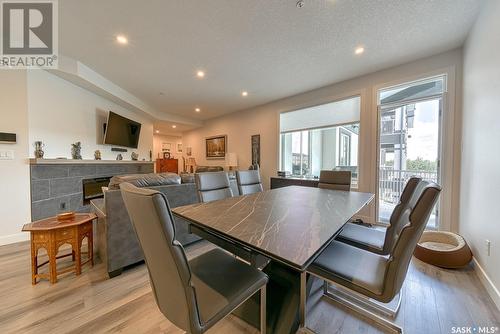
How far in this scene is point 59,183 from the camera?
3.13 metres

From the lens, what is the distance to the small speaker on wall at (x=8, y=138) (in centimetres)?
251

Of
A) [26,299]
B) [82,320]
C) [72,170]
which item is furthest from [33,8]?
[82,320]

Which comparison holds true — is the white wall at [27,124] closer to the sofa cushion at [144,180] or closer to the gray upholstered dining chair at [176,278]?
the sofa cushion at [144,180]

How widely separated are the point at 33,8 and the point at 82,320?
10.1 feet

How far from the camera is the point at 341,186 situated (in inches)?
103

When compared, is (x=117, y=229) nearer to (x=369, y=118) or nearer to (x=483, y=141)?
(x=483, y=141)

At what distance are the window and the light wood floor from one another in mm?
2112

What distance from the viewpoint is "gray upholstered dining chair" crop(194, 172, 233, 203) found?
1.91 metres

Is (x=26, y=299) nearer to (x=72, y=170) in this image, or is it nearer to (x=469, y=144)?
(x=72, y=170)

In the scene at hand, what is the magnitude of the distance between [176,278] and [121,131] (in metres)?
4.69

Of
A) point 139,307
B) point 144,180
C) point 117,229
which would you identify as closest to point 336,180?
point 144,180

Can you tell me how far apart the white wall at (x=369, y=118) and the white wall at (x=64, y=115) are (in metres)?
3.39

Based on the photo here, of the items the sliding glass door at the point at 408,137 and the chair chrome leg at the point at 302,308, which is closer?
the chair chrome leg at the point at 302,308

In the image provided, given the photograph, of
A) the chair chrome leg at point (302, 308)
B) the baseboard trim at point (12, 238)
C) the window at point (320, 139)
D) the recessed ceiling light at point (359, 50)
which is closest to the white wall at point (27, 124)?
the baseboard trim at point (12, 238)
